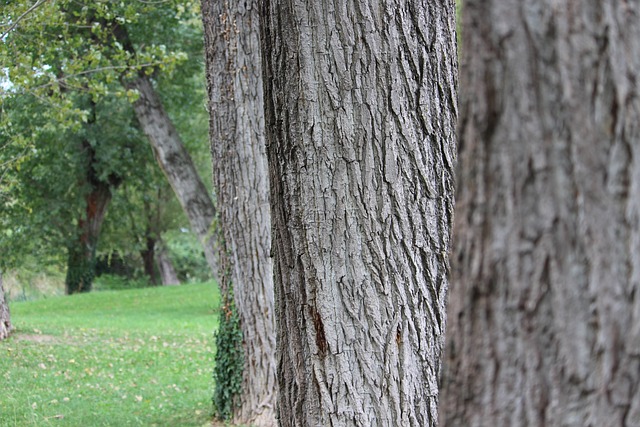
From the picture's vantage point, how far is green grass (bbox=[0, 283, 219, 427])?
8.59 meters

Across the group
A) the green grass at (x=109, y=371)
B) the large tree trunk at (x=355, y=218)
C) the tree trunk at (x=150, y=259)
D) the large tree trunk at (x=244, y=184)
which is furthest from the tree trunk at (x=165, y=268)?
the large tree trunk at (x=355, y=218)

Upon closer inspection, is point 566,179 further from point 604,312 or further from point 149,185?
point 149,185

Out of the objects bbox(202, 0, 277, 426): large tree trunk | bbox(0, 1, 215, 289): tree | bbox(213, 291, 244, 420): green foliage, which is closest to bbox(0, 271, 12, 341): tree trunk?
bbox(0, 1, 215, 289): tree

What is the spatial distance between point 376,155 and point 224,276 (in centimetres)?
539

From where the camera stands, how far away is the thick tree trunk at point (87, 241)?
2748 cm

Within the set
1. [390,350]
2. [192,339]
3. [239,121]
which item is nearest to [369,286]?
[390,350]

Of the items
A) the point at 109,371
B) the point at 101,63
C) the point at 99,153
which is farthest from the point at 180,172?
the point at 99,153

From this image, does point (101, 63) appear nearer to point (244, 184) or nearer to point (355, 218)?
point (244, 184)

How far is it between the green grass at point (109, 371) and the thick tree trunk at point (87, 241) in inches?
309

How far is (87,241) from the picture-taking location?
2778 centimetres

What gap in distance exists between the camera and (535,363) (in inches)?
56.8

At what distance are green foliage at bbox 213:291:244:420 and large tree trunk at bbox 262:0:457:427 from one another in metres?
5.06

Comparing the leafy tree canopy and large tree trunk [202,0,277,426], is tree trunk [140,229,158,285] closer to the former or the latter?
the leafy tree canopy

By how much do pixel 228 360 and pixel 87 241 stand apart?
21078mm
